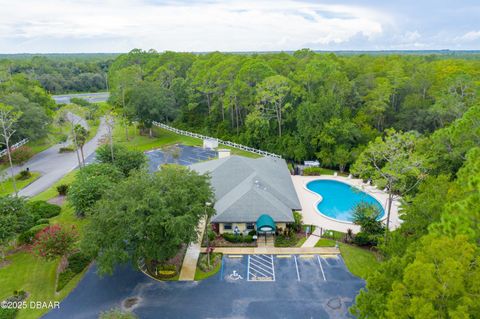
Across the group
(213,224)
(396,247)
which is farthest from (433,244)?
(213,224)

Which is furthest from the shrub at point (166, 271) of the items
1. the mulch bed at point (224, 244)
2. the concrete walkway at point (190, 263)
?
the mulch bed at point (224, 244)

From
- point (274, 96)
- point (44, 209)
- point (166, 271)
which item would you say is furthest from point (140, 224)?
point (274, 96)

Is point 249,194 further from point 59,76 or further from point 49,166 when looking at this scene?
point 59,76

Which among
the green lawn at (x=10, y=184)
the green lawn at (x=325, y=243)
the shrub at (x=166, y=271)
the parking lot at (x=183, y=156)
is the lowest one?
the green lawn at (x=325, y=243)

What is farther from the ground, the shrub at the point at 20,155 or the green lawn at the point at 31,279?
the shrub at the point at 20,155

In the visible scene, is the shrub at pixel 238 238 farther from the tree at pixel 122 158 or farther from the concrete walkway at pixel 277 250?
the tree at pixel 122 158

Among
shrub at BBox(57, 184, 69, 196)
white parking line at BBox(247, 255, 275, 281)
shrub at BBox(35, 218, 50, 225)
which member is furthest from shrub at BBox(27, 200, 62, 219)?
white parking line at BBox(247, 255, 275, 281)

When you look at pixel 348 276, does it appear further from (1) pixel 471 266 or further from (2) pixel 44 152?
(2) pixel 44 152
